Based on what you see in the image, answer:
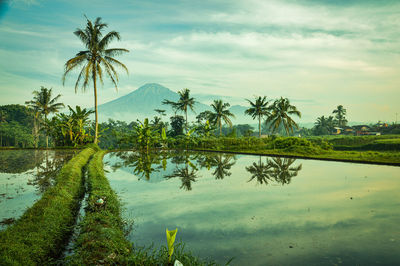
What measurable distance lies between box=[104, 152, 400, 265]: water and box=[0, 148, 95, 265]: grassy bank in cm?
125

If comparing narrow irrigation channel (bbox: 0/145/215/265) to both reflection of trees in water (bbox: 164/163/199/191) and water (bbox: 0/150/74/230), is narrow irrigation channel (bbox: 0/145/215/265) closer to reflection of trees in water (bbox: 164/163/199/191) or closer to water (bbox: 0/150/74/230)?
water (bbox: 0/150/74/230)

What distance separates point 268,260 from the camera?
3.78 metres

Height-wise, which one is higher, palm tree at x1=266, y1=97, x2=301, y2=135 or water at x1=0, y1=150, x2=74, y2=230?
palm tree at x1=266, y1=97, x2=301, y2=135

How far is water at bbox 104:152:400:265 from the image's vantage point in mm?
4023

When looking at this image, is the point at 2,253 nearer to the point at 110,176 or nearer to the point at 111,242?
the point at 111,242

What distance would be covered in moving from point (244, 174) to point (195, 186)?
3106 mm

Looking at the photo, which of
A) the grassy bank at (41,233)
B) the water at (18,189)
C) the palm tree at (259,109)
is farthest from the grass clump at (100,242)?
the palm tree at (259,109)

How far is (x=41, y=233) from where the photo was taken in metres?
3.84

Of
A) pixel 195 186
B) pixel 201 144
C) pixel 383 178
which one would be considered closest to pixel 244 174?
pixel 195 186

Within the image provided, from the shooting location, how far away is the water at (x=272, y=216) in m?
4.02

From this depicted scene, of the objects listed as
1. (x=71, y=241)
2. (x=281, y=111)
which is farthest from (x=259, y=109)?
(x=71, y=241)

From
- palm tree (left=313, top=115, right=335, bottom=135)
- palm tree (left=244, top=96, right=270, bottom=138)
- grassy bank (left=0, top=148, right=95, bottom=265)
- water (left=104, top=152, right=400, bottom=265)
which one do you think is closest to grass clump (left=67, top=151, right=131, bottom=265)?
grassy bank (left=0, top=148, right=95, bottom=265)

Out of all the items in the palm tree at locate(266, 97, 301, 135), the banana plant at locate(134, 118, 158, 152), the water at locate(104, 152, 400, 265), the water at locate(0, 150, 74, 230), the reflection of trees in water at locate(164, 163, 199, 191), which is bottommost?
A: the water at locate(104, 152, 400, 265)

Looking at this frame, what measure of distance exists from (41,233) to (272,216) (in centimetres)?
453
